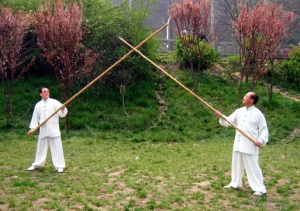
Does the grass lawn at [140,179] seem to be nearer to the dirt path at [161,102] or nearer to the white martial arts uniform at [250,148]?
the white martial arts uniform at [250,148]

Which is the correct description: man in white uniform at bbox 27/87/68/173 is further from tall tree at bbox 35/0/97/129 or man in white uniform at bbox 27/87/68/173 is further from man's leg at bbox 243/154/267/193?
tall tree at bbox 35/0/97/129

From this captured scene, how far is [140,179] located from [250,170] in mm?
2317

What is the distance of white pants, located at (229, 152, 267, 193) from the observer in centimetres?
808

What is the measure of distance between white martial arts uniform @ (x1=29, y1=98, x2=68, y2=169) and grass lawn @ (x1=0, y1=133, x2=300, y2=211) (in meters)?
0.29

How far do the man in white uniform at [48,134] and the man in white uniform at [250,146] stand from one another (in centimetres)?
384

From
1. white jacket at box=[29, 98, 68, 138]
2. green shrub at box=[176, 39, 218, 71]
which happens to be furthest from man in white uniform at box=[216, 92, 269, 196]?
green shrub at box=[176, 39, 218, 71]

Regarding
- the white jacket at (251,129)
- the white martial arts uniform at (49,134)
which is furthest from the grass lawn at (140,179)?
the white jacket at (251,129)

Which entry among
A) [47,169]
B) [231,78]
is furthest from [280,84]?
[47,169]

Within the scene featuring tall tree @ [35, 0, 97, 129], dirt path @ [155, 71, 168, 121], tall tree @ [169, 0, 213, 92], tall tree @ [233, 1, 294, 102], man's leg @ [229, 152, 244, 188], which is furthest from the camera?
dirt path @ [155, 71, 168, 121]

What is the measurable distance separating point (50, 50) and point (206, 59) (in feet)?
26.4

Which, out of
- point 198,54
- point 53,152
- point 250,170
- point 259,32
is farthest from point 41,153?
point 198,54

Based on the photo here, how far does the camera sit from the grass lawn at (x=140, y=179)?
746 centimetres

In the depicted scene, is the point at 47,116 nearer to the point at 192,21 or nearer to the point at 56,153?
the point at 56,153

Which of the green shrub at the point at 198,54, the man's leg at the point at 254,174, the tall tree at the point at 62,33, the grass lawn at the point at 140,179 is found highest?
the tall tree at the point at 62,33
